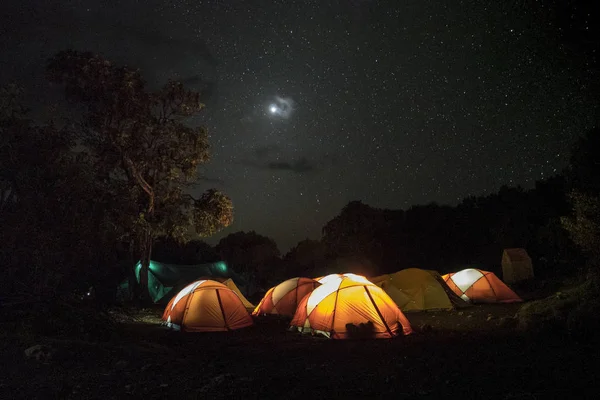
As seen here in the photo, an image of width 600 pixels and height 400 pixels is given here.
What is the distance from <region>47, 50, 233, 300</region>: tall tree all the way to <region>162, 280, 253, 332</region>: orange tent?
31.0ft

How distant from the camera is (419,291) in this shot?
19141 mm

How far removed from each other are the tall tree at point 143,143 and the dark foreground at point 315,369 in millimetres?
14468

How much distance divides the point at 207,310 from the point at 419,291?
9.34 meters

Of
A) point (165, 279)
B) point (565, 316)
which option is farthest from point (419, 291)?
point (165, 279)

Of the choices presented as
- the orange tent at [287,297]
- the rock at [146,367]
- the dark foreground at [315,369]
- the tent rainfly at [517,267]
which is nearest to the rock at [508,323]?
the dark foreground at [315,369]

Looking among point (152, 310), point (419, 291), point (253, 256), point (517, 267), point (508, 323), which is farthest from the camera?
point (253, 256)

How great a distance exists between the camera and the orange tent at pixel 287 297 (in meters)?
17.9

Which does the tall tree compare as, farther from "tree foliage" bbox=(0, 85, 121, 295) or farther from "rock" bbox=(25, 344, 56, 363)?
"rock" bbox=(25, 344, 56, 363)

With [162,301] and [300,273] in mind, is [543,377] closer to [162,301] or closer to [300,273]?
[162,301]

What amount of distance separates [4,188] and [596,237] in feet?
74.9

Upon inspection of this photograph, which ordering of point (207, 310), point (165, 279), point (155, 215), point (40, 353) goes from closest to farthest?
point (40, 353), point (207, 310), point (155, 215), point (165, 279)

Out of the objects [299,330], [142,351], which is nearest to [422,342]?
[299,330]

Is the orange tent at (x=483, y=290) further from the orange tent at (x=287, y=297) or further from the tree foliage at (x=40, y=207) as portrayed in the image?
the tree foliage at (x=40, y=207)

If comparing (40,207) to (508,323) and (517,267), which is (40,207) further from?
(517,267)
